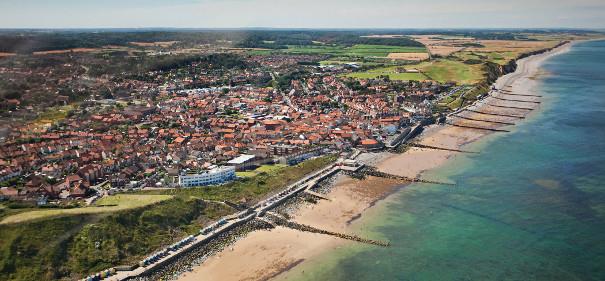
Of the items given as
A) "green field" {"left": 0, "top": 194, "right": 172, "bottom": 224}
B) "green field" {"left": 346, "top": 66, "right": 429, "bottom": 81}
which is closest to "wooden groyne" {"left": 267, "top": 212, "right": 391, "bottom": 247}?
"green field" {"left": 0, "top": 194, "right": 172, "bottom": 224}

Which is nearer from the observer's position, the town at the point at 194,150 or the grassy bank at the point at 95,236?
the grassy bank at the point at 95,236

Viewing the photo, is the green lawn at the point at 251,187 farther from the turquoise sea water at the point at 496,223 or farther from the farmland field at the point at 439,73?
the farmland field at the point at 439,73

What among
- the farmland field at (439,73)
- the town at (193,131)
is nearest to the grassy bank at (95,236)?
the town at (193,131)

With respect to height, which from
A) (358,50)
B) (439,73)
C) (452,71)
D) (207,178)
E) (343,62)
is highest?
(358,50)

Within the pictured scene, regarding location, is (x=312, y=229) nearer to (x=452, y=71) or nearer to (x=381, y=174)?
(x=381, y=174)

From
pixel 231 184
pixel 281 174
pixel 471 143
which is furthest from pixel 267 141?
pixel 471 143

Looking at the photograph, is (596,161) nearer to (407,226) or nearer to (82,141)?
(407,226)

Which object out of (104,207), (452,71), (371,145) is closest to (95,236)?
(104,207)

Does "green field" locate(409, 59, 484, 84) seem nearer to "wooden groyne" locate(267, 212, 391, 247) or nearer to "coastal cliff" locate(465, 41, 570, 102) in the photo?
"coastal cliff" locate(465, 41, 570, 102)
